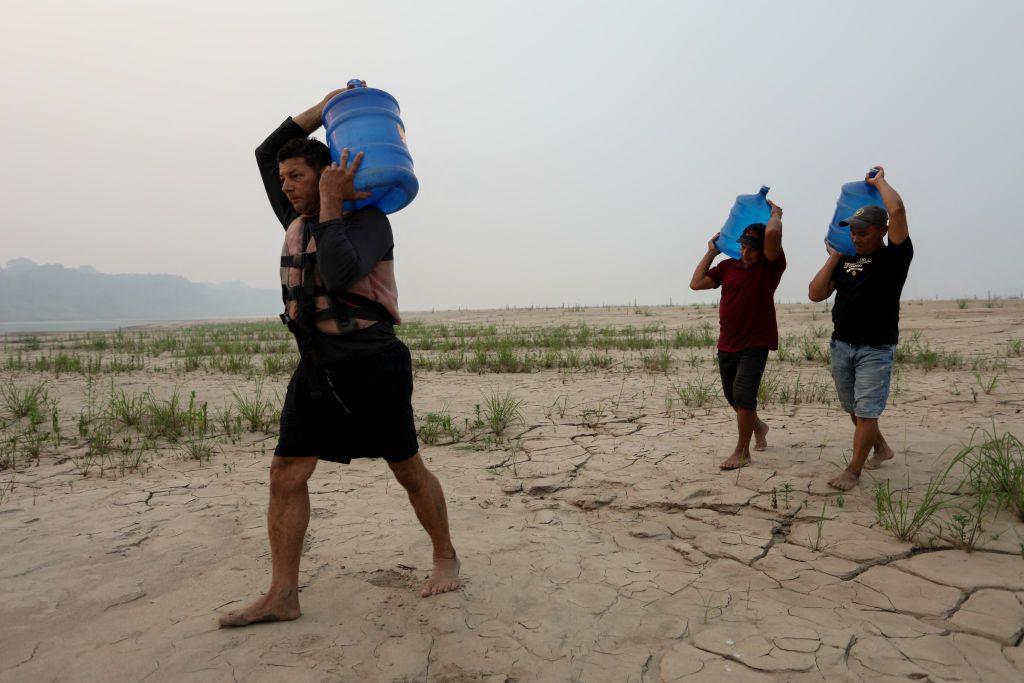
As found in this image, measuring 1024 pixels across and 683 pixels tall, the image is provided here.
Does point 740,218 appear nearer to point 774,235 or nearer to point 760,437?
point 774,235

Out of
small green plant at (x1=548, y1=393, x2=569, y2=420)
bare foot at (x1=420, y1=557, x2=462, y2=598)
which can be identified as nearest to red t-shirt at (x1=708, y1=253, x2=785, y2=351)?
small green plant at (x1=548, y1=393, x2=569, y2=420)

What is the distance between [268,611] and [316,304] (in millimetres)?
1095

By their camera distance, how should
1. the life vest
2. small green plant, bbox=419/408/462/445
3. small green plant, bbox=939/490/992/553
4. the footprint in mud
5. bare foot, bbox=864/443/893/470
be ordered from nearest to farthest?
the life vest < the footprint in mud < small green plant, bbox=939/490/992/553 < bare foot, bbox=864/443/893/470 < small green plant, bbox=419/408/462/445

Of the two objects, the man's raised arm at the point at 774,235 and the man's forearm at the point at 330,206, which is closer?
the man's forearm at the point at 330,206

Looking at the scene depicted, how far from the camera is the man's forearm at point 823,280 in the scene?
11.2 ft

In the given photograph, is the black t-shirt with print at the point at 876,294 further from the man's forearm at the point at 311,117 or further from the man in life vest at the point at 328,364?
the man's forearm at the point at 311,117

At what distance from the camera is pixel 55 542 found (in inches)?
108

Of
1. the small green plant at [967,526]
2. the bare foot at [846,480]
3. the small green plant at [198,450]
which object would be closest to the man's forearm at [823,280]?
the bare foot at [846,480]

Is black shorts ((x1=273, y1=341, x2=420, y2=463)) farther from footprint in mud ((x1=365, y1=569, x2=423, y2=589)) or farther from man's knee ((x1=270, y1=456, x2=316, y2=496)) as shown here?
footprint in mud ((x1=365, y1=569, x2=423, y2=589))

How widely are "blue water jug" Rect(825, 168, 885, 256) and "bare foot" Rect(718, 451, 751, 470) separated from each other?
4.49ft

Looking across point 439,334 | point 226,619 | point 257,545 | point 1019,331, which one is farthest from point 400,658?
point 439,334

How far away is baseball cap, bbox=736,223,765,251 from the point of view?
3.75 metres

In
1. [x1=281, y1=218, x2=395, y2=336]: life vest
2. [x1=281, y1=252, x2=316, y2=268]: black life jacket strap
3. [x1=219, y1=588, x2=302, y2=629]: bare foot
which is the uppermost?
[x1=281, y1=252, x2=316, y2=268]: black life jacket strap

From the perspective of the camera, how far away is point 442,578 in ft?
7.50
